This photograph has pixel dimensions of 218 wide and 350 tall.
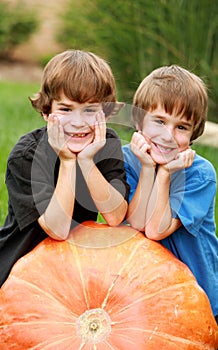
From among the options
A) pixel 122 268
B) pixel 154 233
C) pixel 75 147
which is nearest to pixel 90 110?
pixel 75 147

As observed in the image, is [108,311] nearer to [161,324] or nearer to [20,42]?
[161,324]

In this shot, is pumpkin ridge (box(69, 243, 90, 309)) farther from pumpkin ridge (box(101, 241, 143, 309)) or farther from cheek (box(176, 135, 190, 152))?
cheek (box(176, 135, 190, 152))

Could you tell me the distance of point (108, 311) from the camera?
3.06 metres

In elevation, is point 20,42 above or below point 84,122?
below

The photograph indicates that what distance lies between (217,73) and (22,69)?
1584 centimetres

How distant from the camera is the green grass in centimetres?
626

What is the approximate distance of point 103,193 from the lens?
10.6ft

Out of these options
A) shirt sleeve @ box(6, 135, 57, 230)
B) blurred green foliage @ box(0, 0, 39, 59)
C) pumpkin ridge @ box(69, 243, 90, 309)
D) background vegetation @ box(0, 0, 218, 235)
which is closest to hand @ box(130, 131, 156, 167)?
shirt sleeve @ box(6, 135, 57, 230)

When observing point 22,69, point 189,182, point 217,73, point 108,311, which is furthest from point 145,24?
point 22,69

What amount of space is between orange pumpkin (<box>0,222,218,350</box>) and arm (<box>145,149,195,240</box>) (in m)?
0.10

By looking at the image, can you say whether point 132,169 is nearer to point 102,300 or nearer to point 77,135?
point 77,135

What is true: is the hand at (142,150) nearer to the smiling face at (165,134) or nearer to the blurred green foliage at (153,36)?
the smiling face at (165,134)

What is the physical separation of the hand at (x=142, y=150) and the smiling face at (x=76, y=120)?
220mm

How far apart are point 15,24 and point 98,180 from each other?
71.4ft
